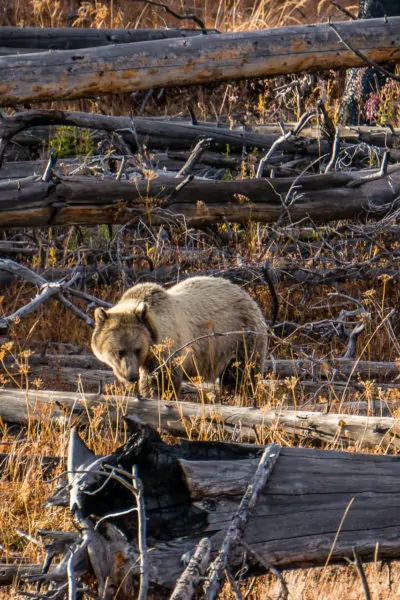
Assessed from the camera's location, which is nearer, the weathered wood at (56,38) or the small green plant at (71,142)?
the small green plant at (71,142)

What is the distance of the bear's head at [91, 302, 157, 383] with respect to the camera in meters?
6.72

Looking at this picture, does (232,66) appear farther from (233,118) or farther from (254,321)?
(233,118)

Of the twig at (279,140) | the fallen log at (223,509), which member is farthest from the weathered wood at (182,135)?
the fallen log at (223,509)

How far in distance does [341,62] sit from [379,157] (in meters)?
2.38

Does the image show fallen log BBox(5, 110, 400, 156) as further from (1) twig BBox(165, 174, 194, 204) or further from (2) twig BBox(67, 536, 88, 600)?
(2) twig BBox(67, 536, 88, 600)

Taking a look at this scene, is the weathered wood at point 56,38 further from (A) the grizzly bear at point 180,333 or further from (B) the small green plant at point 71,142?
(A) the grizzly bear at point 180,333

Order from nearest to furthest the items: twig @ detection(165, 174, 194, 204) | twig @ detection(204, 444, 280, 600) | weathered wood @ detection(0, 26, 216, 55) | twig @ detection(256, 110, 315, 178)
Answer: twig @ detection(204, 444, 280, 600)
twig @ detection(165, 174, 194, 204)
twig @ detection(256, 110, 315, 178)
weathered wood @ detection(0, 26, 216, 55)

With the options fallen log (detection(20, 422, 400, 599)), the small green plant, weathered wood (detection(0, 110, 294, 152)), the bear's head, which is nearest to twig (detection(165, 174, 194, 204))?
weathered wood (detection(0, 110, 294, 152))

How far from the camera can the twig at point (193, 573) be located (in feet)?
11.1

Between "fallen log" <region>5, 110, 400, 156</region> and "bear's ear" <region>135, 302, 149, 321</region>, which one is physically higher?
"fallen log" <region>5, 110, 400, 156</region>

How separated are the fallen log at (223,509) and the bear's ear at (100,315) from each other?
2.70 meters

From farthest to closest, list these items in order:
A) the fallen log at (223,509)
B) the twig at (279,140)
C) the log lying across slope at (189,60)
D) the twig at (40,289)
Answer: the twig at (279,140), the log lying across slope at (189,60), the twig at (40,289), the fallen log at (223,509)

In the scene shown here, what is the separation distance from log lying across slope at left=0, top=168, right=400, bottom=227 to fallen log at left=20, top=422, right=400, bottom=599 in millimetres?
4190

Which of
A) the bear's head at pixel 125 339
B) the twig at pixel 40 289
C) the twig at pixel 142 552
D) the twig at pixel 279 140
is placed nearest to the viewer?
the twig at pixel 142 552
